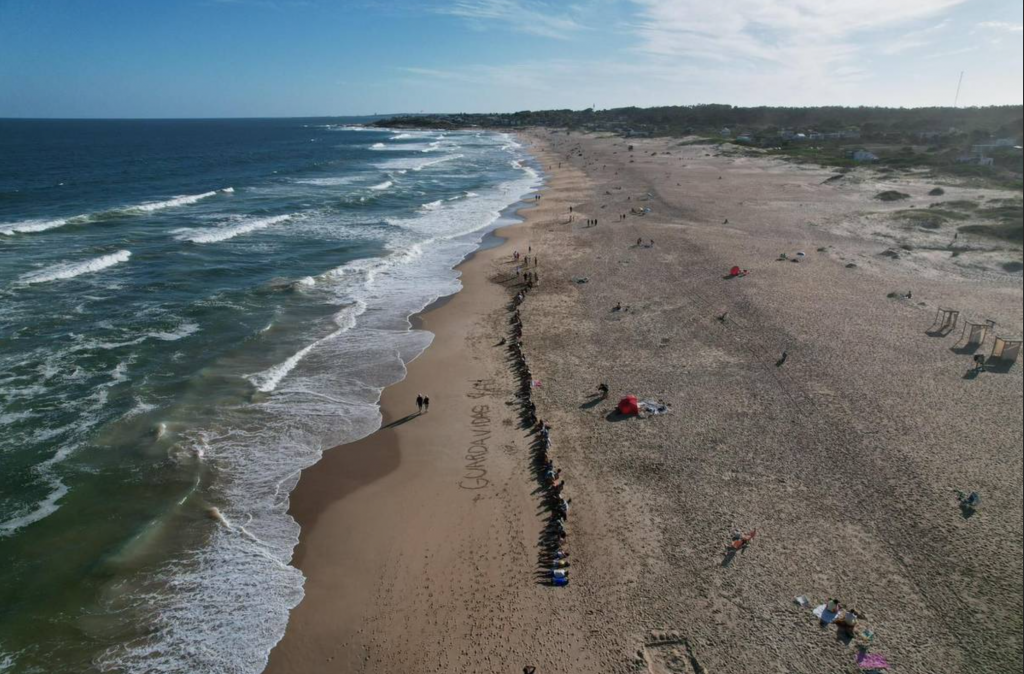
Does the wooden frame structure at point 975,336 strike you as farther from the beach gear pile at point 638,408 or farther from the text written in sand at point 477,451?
the text written in sand at point 477,451

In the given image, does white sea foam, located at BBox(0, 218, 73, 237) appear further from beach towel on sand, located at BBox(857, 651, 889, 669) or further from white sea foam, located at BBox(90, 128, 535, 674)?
beach towel on sand, located at BBox(857, 651, 889, 669)

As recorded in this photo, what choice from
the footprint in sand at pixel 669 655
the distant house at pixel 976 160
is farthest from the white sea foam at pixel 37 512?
the distant house at pixel 976 160

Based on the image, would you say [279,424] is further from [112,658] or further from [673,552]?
[673,552]

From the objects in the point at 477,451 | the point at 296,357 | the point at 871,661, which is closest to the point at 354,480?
the point at 477,451

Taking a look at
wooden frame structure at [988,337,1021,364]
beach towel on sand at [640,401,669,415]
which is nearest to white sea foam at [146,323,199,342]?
beach towel on sand at [640,401,669,415]

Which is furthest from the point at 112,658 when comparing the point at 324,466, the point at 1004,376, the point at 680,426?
the point at 1004,376

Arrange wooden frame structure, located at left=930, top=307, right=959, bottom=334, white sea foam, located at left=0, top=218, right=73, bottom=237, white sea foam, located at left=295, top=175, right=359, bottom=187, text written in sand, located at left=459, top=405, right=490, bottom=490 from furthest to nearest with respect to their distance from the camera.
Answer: white sea foam, located at left=295, top=175, right=359, bottom=187 → white sea foam, located at left=0, top=218, right=73, bottom=237 → wooden frame structure, located at left=930, top=307, right=959, bottom=334 → text written in sand, located at left=459, top=405, right=490, bottom=490

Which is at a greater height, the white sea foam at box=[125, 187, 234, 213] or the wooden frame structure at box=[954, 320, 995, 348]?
the white sea foam at box=[125, 187, 234, 213]

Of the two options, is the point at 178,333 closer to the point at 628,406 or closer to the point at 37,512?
the point at 37,512
